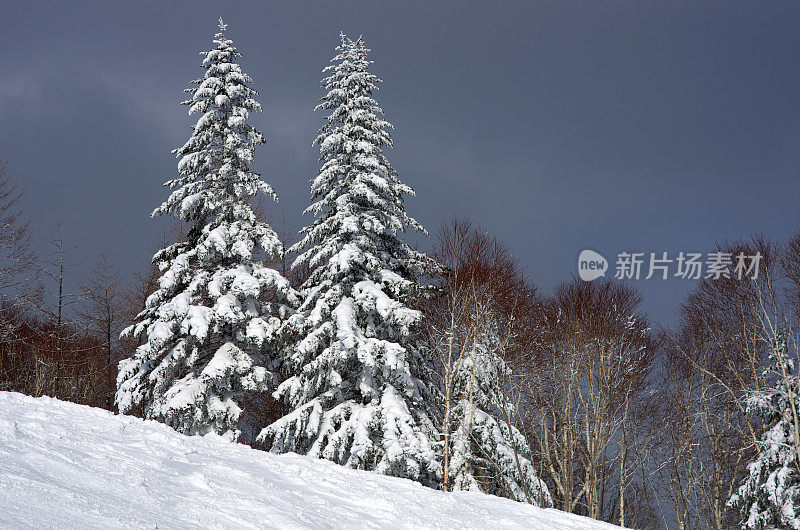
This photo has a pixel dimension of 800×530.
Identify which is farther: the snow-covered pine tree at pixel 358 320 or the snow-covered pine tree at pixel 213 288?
the snow-covered pine tree at pixel 213 288

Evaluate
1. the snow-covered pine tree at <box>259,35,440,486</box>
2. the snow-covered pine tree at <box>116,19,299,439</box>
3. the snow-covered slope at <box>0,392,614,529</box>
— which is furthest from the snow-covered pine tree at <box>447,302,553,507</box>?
the snow-covered slope at <box>0,392,614,529</box>

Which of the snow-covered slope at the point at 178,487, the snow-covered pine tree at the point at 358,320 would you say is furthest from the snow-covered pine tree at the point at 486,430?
the snow-covered slope at the point at 178,487

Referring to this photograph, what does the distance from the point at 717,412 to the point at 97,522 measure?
24598 mm

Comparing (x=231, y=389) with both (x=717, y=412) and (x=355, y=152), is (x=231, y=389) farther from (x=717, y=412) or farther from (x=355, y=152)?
(x=717, y=412)

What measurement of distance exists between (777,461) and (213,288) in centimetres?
1684

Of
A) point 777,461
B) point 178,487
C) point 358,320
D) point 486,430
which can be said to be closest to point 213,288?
point 358,320

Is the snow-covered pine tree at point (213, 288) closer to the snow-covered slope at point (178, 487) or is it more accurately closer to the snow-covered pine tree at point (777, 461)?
the snow-covered slope at point (178, 487)

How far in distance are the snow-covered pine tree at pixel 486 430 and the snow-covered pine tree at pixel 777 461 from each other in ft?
18.9

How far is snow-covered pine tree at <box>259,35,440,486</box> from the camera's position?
14586 millimetres

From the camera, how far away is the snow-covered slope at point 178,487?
4812mm

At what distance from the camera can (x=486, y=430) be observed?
16.3 m

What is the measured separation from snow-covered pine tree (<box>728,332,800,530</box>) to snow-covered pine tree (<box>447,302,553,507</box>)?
5.76 meters

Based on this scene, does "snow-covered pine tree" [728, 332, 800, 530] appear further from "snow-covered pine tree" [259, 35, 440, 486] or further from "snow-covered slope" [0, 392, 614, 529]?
"snow-covered slope" [0, 392, 614, 529]

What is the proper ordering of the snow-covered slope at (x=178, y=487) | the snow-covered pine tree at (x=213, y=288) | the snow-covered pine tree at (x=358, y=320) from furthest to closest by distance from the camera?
the snow-covered pine tree at (x=213, y=288)
the snow-covered pine tree at (x=358, y=320)
the snow-covered slope at (x=178, y=487)
